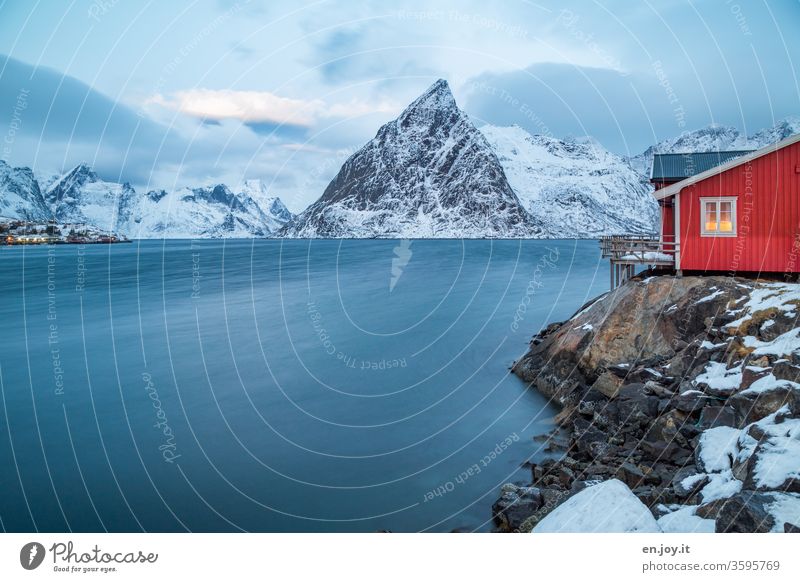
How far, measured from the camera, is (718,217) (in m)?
13.1

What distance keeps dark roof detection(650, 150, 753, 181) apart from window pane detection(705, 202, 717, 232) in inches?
144

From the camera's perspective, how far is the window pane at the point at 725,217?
13.0m

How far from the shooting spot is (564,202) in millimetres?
187750

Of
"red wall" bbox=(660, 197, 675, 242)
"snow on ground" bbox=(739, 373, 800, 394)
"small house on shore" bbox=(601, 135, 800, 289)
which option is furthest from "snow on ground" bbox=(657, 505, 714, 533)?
"red wall" bbox=(660, 197, 675, 242)

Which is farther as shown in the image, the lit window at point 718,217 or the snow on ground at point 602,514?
the lit window at point 718,217

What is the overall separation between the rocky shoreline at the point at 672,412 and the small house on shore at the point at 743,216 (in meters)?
1.06

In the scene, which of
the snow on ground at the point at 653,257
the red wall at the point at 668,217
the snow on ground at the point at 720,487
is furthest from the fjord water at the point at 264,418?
the red wall at the point at 668,217

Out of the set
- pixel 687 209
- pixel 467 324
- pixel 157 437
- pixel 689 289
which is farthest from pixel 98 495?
pixel 467 324

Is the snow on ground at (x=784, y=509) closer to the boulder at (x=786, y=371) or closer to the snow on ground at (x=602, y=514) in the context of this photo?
the snow on ground at (x=602, y=514)

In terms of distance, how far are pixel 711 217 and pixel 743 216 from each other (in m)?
0.67

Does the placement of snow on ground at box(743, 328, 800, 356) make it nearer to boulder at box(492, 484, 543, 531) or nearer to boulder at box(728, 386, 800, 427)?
boulder at box(728, 386, 800, 427)

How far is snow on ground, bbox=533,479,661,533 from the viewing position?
18.4ft
